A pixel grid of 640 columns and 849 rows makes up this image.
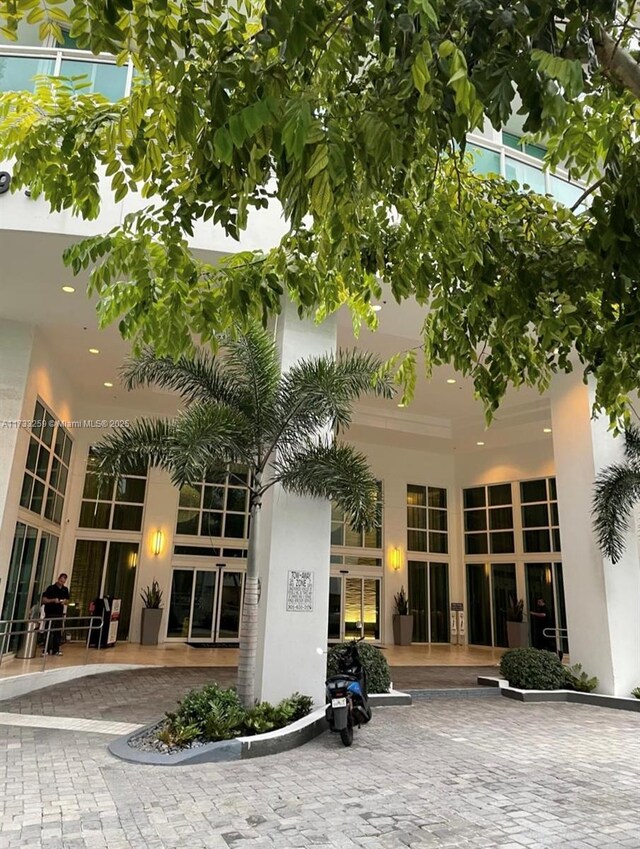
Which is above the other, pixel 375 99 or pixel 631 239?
pixel 375 99

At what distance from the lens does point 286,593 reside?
819 centimetres

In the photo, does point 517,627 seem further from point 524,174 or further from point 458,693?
point 524,174

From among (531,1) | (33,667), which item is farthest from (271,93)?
(33,667)

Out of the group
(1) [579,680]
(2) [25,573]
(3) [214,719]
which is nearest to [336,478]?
(3) [214,719]

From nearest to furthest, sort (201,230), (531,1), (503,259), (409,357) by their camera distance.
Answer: (531,1) → (503,259) → (409,357) → (201,230)

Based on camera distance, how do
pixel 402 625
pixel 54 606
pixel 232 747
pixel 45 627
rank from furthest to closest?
1. pixel 402 625
2. pixel 45 627
3. pixel 54 606
4. pixel 232 747

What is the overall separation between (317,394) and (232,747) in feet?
12.9

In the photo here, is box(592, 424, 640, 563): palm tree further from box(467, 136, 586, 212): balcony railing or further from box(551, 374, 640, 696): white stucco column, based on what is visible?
box(467, 136, 586, 212): balcony railing

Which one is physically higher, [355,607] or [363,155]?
[363,155]

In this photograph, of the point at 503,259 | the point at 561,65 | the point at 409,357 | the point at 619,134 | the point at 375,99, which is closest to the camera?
the point at 561,65

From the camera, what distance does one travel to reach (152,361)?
743cm

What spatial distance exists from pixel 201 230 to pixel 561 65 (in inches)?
282

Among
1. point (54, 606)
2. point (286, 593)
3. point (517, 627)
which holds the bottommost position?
point (517, 627)

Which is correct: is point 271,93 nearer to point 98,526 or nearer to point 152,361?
point 152,361
